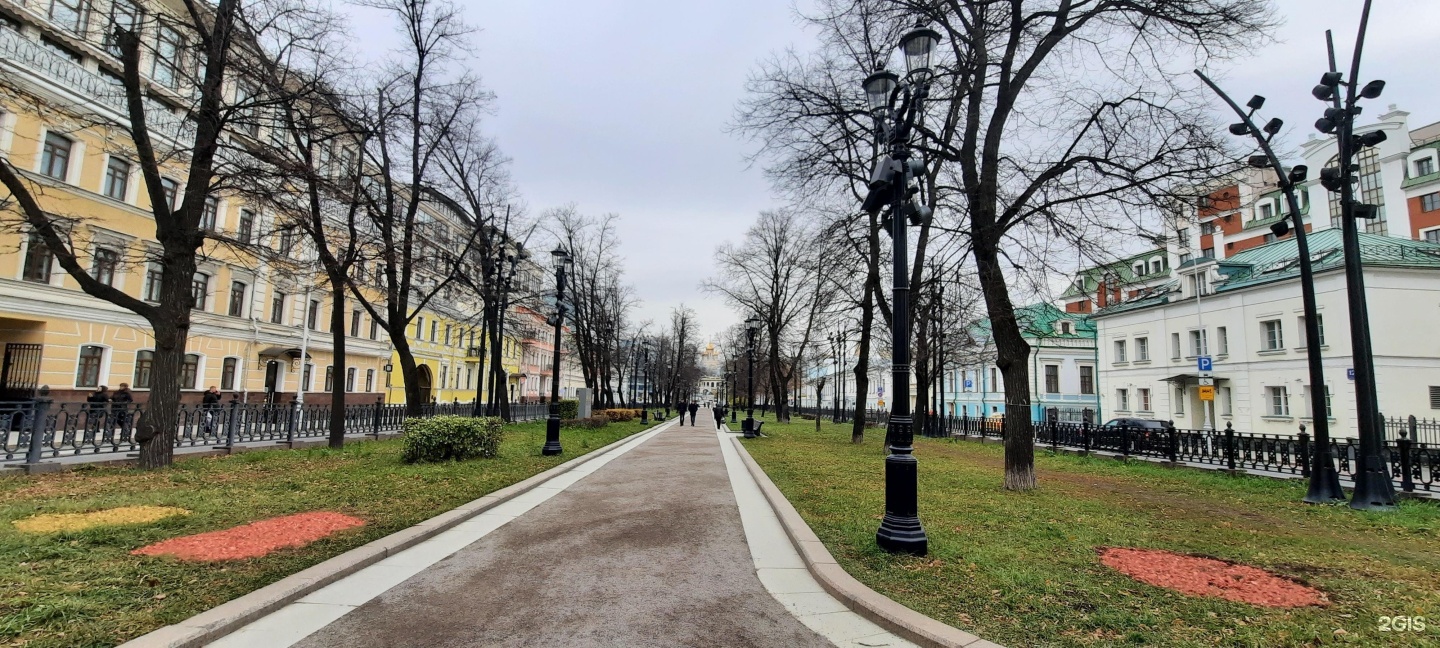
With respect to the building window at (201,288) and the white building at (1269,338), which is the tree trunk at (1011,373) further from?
the building window at (201,288)

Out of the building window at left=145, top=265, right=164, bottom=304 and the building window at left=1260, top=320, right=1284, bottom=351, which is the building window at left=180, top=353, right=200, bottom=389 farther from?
the building window at left=1260, top=320, right=1284, bottom=351

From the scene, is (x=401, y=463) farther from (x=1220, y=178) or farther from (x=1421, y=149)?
(x=1421, y=149)

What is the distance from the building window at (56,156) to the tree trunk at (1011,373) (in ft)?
89.3

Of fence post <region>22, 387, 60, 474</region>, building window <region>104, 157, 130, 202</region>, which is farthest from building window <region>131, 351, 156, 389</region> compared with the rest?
fence post <region>22, 387, 60, 474</region>

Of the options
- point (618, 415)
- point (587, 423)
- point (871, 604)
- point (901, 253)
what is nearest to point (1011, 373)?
point (901, 253)

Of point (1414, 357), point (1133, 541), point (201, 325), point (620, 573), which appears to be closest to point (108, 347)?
point (201, 325)

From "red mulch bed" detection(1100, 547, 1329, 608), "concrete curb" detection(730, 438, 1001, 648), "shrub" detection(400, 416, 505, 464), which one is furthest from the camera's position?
"shrub" detection(400, 416, 505, 464)

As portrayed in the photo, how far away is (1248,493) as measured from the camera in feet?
38.4

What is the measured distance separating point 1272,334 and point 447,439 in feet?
122

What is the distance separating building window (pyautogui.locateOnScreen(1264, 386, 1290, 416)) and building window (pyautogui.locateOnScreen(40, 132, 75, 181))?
49.5 meters

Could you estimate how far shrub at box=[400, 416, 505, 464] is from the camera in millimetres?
12867

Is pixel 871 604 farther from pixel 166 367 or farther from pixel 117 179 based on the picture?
pixel 117 179

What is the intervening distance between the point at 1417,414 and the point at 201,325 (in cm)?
5158

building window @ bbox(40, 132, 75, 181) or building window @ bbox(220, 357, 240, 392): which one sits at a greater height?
building window @ bbox(40, 132, 75, 181)
